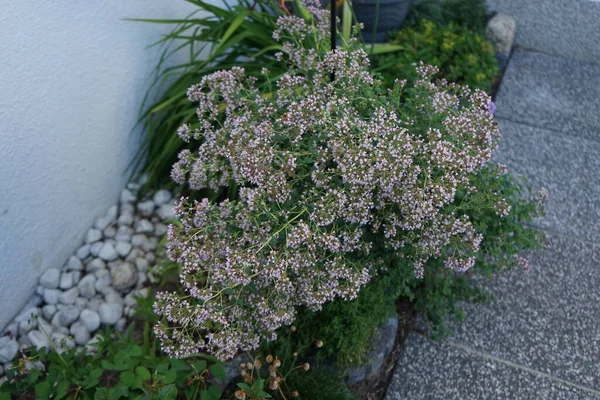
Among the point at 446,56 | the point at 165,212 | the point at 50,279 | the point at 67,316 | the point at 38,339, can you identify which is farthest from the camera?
the point at 446,56

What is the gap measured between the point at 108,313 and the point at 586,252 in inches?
85.5

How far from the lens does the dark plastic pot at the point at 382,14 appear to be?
372 cm

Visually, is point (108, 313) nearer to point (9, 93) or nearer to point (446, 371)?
point (9, 93)

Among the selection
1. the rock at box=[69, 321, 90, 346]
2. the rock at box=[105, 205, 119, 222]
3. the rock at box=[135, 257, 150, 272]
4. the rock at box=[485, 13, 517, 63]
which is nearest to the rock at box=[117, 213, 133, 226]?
the rock at box=[105, 205, 119, 222]

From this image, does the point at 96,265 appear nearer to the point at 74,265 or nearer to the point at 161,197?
the point at 74,265

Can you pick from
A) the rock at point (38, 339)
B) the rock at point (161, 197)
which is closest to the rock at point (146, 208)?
the rock at point (161, 197)

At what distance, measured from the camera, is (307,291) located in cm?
195

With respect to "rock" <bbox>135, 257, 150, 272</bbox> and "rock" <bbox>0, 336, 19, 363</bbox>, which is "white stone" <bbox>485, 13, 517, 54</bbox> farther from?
"rock" <bbox>0, 336, 19, 363</bbox>

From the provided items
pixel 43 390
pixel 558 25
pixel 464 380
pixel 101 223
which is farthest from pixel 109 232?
pixel 558 25

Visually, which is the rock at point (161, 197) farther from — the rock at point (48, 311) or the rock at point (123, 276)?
the rock at point (48, 311)

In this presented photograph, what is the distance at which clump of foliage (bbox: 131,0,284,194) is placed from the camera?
3.06 m

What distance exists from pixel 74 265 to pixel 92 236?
0.57ft

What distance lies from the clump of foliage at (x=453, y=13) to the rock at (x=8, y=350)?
2.89 metres

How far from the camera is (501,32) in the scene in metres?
3.96
